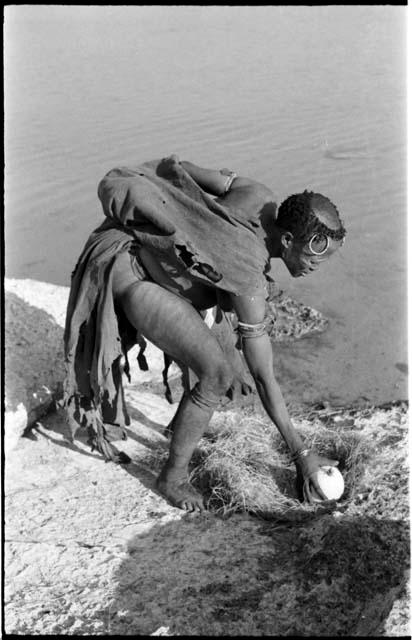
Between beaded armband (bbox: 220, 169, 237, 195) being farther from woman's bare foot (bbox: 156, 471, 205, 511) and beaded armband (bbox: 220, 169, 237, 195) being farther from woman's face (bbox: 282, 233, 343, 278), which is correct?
woman's bare foot (bbox: 156, 471, 205, 511)

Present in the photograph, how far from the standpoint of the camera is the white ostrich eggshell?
3174mm

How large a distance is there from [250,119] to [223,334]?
18.6 ft

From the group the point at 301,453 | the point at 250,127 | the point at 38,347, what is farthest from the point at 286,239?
the point at 250,127

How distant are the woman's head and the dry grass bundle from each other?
3.42 feet

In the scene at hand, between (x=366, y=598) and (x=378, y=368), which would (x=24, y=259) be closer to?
(x=378, y=368)

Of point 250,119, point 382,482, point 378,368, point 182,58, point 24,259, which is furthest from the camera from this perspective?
point 182,58

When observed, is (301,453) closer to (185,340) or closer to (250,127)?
(185,340)

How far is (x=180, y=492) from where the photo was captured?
3.32m

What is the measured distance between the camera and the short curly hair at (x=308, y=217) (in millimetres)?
2818

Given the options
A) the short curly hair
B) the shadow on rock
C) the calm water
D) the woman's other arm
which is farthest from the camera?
the calm water

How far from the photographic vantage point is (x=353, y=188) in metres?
7.12

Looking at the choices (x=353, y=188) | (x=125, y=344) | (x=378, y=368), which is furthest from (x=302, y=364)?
(x=353, y=188)

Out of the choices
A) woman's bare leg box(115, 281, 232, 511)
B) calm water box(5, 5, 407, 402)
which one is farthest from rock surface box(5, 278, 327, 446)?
woman's bare leg box(115, 281, 232, 511)

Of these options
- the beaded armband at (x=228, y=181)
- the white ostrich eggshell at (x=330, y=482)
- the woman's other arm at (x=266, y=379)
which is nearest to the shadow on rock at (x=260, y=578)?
the white ostrich eggshell at (x=330, y=482)
